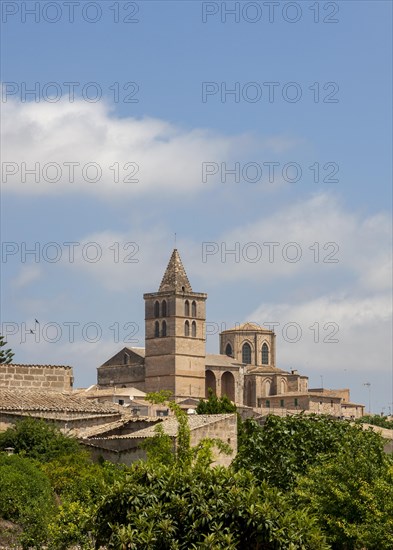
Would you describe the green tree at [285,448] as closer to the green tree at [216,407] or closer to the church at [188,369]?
the green tree at [216,407]

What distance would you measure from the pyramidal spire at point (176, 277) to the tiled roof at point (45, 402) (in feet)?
326

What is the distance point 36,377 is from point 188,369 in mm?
97780

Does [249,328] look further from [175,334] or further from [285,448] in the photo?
[285,448]

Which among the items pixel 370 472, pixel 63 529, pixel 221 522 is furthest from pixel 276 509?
pixel 370 472

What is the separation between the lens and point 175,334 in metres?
147

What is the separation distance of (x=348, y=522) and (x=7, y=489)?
9.06 metres

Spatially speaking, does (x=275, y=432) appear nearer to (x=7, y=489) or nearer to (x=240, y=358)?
(x=7, y=489)

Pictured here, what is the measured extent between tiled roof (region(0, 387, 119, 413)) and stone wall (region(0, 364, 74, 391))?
30 cm

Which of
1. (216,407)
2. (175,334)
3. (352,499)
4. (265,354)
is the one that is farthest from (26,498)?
(265,354)

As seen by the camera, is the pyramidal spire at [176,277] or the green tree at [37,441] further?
the pyramidal spire at [176,277]

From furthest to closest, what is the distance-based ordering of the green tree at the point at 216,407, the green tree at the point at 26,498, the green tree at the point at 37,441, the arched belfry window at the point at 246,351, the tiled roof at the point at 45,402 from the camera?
the arched belfry window at the point at 246,351
the green tree at the point at 216,407
the tiled roof at the point at 45,402
the green tree at the point at 37,441
the green tree at the point at 26,498

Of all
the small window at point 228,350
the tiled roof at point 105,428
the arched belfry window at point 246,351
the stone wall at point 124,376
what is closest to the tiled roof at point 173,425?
the tiled roof at point 105,428

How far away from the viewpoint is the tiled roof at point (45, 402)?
43.5 meters

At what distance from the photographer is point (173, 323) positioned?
147500mm
